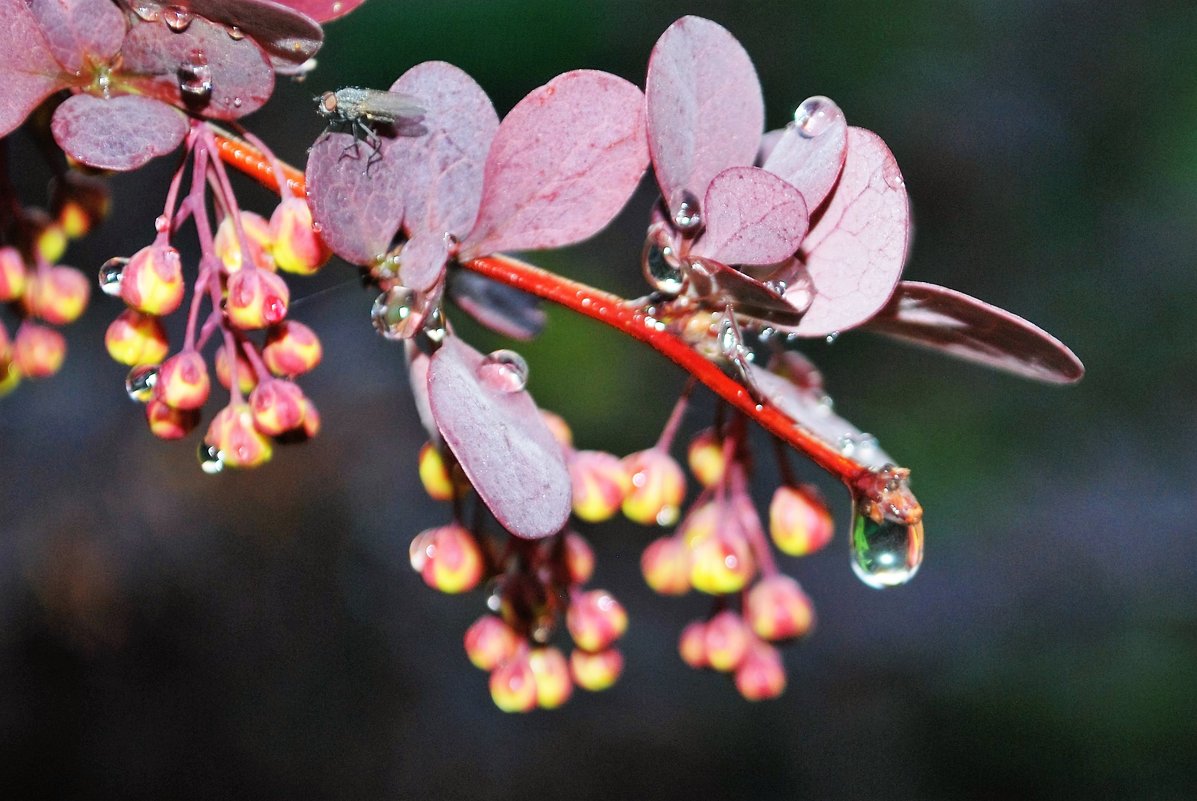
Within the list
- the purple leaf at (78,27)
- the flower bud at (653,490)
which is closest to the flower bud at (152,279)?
the purple leaf at (78,27)

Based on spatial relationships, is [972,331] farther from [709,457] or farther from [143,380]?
[143,380]

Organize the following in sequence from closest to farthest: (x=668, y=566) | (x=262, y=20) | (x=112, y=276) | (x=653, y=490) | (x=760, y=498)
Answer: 1. (x=262, y=20)
2. (x=112, y=276)
3. (x=653, y=490)
4. (x=668, y=566)
5. (x=760, y=498)

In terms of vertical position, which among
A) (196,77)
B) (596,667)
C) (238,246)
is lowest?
(596,667)

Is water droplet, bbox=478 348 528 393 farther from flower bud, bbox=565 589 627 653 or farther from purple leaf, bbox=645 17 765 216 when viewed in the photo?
flower bud, bbox=565 589 627 653

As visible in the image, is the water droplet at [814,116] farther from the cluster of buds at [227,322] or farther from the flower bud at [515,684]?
the flower bud at [515,684]

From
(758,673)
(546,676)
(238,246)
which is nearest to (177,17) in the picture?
(238,246)

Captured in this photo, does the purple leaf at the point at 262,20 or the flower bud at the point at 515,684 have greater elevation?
the purple leaf at the point at 262,20
